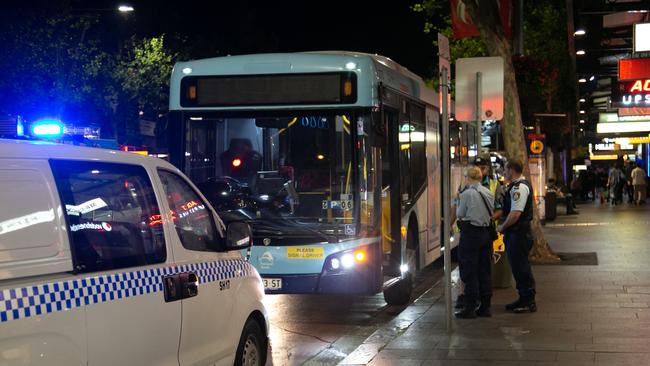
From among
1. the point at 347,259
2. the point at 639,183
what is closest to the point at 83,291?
the point at 347,259

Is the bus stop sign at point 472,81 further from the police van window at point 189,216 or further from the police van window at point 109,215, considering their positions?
the police van window at point 109,215

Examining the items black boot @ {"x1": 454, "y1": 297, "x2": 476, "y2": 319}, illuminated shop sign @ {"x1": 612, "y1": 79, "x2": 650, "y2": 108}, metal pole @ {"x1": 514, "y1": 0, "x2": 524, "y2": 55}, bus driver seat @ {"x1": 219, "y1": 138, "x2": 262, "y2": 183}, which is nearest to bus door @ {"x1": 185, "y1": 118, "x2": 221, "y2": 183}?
bus driver seat @ {"x1": 219, "y1": 138, "x2": 262, "y2": 183}

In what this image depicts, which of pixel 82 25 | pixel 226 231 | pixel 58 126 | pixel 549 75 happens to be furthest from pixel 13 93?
pixel 226 231

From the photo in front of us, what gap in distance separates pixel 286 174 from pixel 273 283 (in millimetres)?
1247

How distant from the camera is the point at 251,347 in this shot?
261 inches

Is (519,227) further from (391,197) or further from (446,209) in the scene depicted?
(446,209)

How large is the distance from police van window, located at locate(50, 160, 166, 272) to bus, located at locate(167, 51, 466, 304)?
4.65 m

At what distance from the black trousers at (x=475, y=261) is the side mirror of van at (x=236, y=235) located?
4.46 metres

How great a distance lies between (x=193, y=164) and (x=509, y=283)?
16.8 ft

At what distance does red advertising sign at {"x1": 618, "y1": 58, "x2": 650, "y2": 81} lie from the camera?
19.8m

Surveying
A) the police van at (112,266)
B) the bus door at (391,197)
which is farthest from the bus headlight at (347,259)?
the police van at (112,266)

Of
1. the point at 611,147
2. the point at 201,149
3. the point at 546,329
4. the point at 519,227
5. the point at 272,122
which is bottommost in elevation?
the point at 546,329

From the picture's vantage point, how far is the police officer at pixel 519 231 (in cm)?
1029

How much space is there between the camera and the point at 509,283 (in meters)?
12.8
